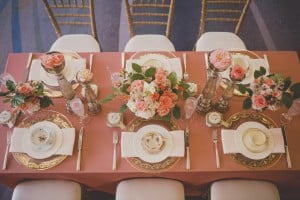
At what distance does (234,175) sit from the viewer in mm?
2014

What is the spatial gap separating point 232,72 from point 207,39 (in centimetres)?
115

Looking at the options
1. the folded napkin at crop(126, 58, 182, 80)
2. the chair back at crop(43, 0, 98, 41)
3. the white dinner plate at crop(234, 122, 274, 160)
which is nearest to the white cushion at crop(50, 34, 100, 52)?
the chair back at crop(43, 0, 98, 41)

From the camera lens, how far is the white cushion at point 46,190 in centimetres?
207

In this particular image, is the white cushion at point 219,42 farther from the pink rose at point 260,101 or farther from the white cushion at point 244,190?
the white cushion at point 244,190

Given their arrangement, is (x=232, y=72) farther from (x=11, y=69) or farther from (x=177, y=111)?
(x=11, y=69)

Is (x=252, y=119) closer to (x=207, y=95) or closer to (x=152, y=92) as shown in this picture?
(x=207, y=95)

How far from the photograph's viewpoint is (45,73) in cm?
224

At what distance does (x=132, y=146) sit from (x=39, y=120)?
646 millimetres

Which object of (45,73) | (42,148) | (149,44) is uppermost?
(149,44)

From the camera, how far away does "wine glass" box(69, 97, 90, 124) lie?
2.01 m

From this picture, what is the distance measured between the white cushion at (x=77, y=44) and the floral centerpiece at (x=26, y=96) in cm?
87

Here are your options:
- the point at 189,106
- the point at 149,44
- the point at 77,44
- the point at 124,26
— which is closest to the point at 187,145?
the point at 189,106

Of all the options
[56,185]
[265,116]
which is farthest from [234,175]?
[56,185]

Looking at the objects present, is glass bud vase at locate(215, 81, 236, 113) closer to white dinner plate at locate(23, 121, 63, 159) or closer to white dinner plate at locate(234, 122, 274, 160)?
white dinner plate at locate(234, 122, 274, 160)
